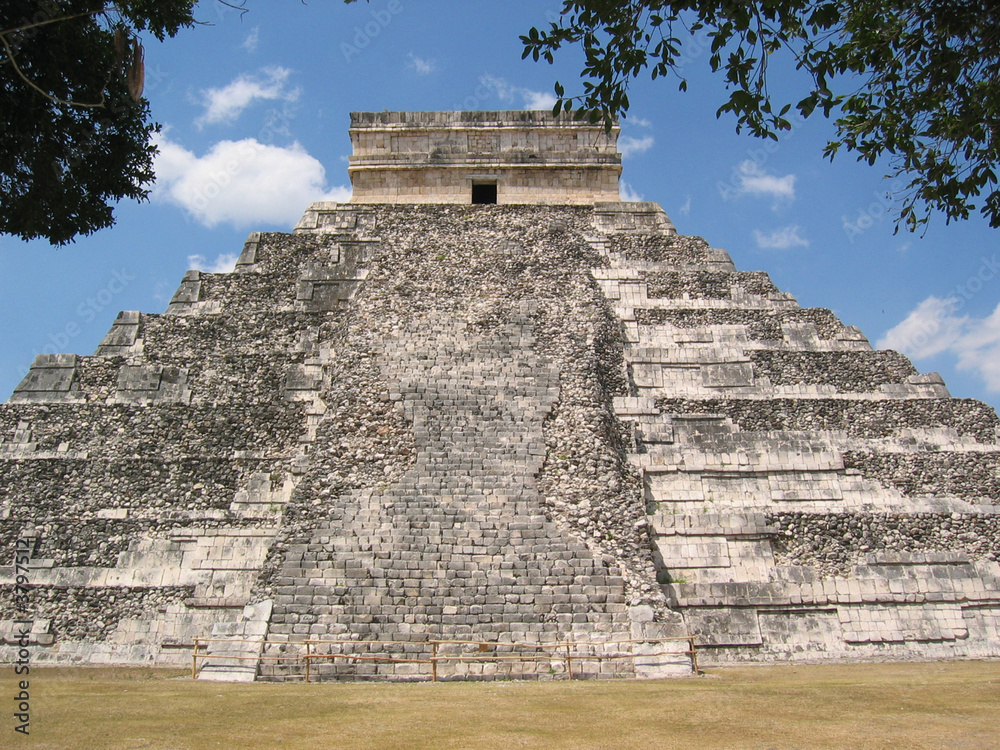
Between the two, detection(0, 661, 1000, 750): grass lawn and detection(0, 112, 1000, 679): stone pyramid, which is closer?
detection(0, 661, 1000, 750): grass lawn

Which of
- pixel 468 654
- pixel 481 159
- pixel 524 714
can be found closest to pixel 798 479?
pixel 468 654

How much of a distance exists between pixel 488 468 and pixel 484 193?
450 inches

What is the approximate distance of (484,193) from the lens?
22.6 m

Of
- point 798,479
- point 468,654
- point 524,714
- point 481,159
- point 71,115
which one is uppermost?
point 481,159

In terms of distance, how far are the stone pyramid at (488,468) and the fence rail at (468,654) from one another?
0.37 feet

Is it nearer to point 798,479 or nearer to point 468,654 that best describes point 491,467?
point 468,654

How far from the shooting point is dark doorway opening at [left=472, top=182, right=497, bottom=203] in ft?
73.4

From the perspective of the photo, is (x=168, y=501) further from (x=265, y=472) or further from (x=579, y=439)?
(x=579, y=439)

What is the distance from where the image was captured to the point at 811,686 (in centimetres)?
923

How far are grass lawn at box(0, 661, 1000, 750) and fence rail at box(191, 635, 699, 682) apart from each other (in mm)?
600

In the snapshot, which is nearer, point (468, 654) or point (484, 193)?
point (468, 654)

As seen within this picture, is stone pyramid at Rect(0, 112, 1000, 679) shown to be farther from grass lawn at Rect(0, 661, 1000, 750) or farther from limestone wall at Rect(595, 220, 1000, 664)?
grass lawn at Rect(0, 661, 1000, 750)

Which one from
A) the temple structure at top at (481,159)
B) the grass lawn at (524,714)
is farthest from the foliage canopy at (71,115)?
the temple structure at top at (481,159)

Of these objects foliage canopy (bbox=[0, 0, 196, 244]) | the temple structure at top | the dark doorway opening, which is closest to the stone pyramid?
the temple structure at top
